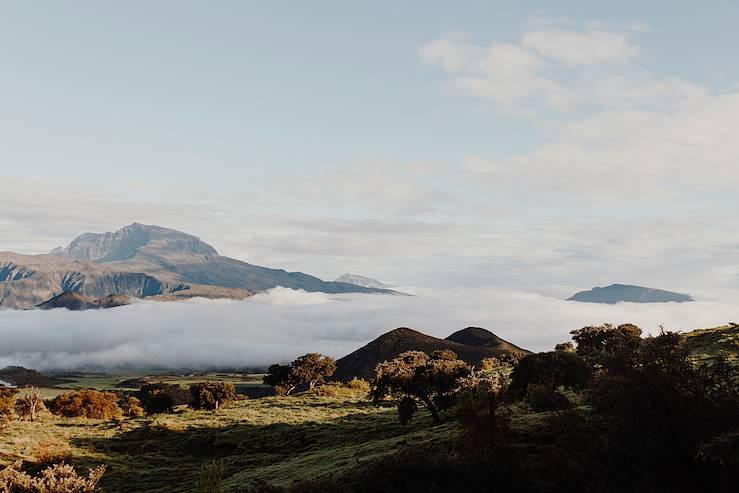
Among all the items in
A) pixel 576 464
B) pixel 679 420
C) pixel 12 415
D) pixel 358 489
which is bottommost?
pixel 12 415

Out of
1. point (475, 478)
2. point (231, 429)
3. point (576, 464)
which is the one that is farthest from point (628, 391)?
point (231, 429)

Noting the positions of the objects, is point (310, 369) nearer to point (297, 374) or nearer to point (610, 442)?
point (297, 374)

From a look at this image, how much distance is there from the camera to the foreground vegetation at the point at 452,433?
28.2 metres

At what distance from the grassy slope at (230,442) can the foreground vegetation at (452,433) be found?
10.2 inches

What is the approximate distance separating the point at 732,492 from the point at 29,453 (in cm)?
6222

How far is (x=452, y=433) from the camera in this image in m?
44.6

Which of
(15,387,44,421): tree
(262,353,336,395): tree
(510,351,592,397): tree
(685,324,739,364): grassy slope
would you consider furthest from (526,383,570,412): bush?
(262,353,336,395): tree

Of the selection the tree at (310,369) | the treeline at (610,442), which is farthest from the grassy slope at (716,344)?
the tree at (310,369)

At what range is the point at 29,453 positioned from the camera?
2265 inches

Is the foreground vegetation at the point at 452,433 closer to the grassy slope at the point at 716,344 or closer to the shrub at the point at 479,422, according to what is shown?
the shrub at the point at 479,422

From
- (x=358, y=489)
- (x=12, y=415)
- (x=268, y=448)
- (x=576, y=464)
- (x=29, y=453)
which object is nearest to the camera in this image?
(x=576, y=464)

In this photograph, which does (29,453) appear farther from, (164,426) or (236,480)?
(236,480)

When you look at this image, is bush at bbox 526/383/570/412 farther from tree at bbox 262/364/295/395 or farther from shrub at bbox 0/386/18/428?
tree at bbox 262/364/295/395

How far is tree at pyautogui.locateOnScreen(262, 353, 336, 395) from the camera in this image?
121812 mm
